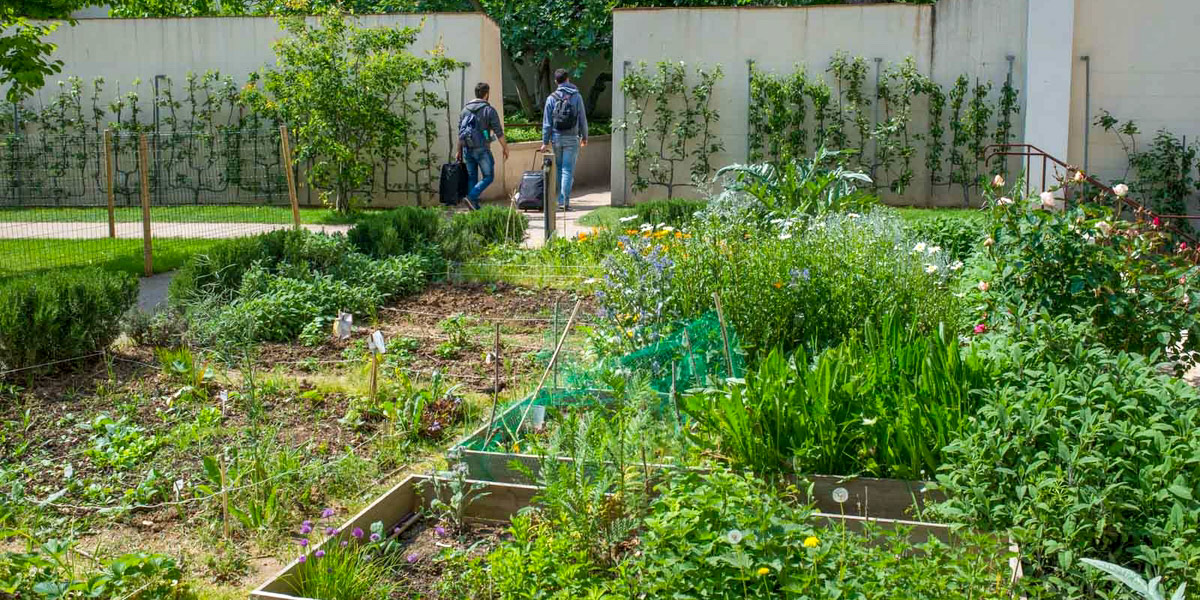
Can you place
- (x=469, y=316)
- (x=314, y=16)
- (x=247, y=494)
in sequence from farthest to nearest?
(x=314, y=16)
(x=469, y=316)
(x=247, y=494)

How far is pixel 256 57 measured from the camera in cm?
1513

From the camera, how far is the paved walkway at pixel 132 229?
11.5m

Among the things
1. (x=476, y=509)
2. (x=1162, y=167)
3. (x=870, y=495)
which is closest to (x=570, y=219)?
(x=1162, y=167)

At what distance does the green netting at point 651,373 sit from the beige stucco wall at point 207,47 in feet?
33.9

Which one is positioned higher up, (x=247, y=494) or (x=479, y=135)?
(x=479, y=135)

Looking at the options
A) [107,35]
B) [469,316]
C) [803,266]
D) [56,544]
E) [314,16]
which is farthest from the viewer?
[107,35]

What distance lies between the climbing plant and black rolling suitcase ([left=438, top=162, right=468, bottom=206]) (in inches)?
98.4

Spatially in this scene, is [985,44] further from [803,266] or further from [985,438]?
[985,438]

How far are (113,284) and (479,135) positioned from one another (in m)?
7.36

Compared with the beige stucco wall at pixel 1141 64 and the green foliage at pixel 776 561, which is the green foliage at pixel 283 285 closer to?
the green foliage at pixel 776 561

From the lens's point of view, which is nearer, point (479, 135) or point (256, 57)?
point (479, 135)

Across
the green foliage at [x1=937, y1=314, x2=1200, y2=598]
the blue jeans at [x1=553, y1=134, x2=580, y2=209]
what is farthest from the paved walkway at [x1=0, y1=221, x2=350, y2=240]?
Result: the green foliage at [x1=937, y1=314, x2=1200, y2=598]

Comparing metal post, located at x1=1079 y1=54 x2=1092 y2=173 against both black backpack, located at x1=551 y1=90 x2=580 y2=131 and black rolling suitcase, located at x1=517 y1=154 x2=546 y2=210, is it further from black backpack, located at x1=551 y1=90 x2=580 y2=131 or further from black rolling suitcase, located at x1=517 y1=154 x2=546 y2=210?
black rolling suitcase, located at x1=517 y1=154 x2=546 y2=210

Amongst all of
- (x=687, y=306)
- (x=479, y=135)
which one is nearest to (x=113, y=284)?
(x=687, y=306)
